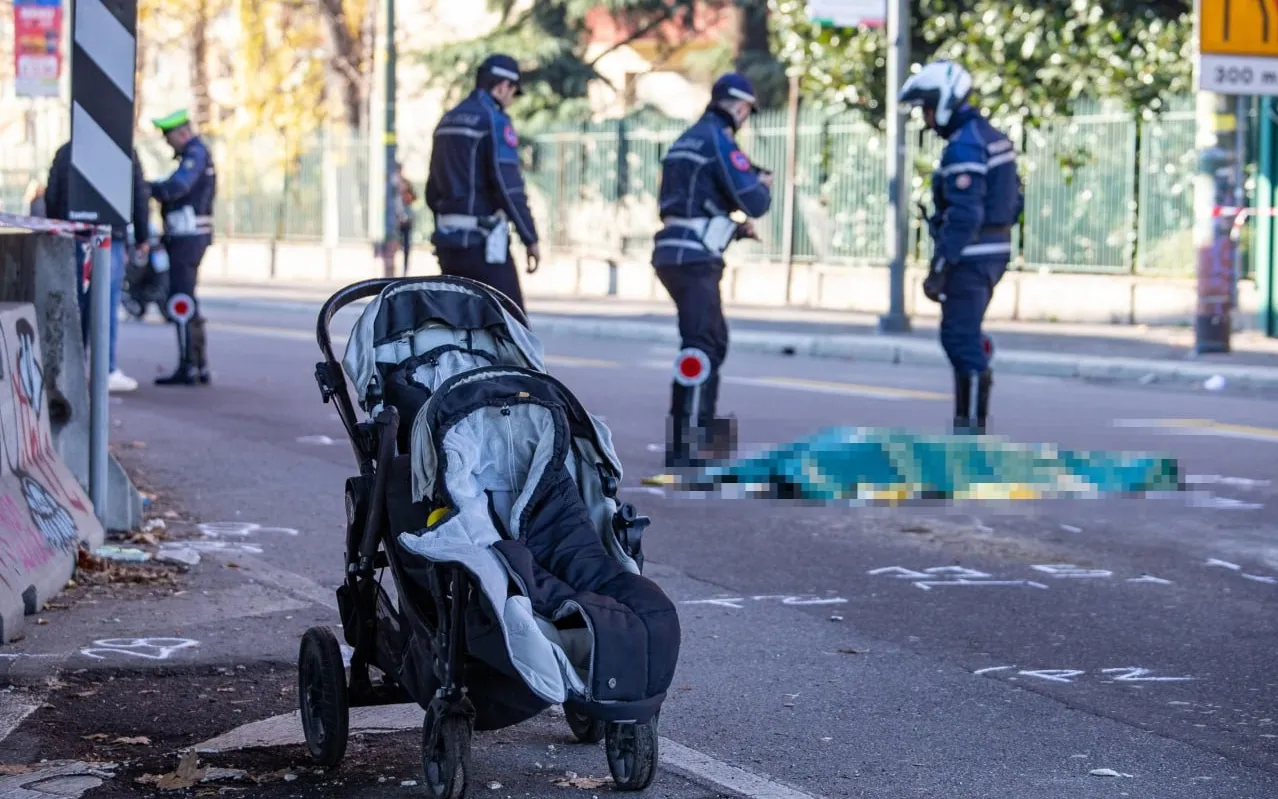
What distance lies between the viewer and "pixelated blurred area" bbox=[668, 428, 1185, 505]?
31.3 ft

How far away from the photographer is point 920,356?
18328 mm

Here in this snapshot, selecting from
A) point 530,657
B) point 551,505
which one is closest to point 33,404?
point 551,505

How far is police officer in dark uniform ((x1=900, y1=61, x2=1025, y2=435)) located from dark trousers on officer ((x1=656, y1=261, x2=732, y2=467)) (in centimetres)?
119

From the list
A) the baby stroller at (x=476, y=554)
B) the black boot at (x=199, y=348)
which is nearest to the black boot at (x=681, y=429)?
the baby stroller at (x=476, y=554)

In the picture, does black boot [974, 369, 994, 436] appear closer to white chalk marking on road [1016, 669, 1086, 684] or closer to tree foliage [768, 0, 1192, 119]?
white chalk marking on road [1016, 669, 1086, 684]

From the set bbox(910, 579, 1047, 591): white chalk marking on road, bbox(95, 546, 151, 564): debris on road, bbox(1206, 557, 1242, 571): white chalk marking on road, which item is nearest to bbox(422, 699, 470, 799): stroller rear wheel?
bbox(95, 546, 151, 564): debris on road

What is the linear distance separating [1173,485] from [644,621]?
6.04 meters

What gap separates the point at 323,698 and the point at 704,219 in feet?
18.2

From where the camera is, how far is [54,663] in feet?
19.2

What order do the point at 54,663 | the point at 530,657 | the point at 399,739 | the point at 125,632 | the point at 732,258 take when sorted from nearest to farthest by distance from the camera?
the point at 530,657 < the point at 399,739 < the point at 54,663 < the point at 125,632 < the point at 732,258

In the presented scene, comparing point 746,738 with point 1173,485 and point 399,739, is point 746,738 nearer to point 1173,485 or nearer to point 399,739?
point 399,739

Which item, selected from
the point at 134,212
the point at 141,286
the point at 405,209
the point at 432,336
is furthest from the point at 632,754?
the point at 405,209

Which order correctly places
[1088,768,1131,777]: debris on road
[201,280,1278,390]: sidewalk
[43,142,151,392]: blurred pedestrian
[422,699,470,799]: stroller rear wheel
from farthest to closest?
[201,280,1278,390]: sidewalk < [43,142,151,392]: blurred pedestrian < [1088,768,1131,777]: debris on road < [422,699,470,799]: stroller rear wheel

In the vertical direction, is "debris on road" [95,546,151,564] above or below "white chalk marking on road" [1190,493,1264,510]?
below
